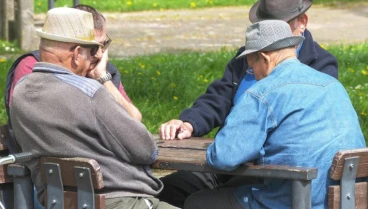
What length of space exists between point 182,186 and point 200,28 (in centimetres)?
1032

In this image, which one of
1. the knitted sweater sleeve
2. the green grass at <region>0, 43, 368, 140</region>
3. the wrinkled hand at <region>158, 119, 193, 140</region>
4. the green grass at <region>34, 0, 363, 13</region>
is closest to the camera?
the knitted sweater sleeve

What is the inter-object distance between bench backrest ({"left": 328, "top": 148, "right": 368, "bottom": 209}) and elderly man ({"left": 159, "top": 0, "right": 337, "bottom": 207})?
0.97m

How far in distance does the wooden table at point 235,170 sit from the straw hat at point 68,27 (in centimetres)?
61

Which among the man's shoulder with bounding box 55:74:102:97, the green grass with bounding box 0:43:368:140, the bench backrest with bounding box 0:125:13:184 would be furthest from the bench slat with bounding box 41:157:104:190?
the green grass with bounding box 0:43:368:140

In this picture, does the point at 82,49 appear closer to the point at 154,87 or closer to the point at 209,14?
the point at 154,87

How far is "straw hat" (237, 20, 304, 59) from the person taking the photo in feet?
13.0

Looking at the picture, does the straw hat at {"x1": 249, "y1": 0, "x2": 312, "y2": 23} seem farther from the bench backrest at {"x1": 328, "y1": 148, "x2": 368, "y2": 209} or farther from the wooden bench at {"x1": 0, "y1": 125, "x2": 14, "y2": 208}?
the wooden bench at {"x1": 0, "y1": 125, "x2": 14, "y2": 208}

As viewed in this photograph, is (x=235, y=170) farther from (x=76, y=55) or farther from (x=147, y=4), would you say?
(x=147, y=4)

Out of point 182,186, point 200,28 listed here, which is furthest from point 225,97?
point 200,28

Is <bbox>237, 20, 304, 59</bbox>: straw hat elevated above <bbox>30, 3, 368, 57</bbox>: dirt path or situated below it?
above

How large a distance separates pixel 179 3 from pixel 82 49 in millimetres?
13962

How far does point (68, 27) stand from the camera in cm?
399

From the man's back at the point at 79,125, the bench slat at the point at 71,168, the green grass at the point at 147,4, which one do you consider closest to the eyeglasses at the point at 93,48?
the man's back at the point at 79,125

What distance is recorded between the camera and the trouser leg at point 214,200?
162 inches
